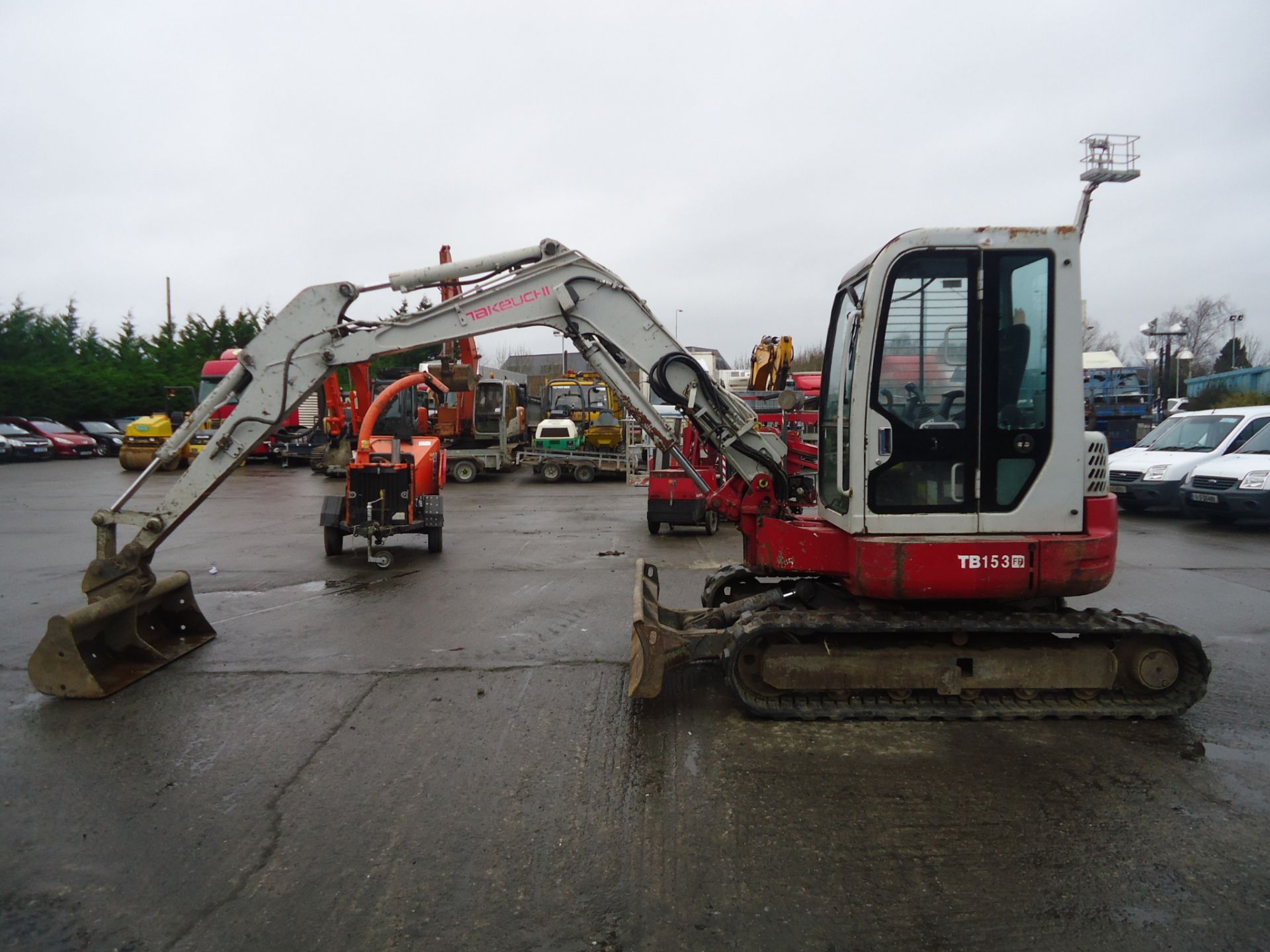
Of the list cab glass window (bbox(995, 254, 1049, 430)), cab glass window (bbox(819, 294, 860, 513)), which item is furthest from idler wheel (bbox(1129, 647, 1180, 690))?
cab glass window (bbox(819, 294, 860, 513))

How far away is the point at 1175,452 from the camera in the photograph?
14.4 m

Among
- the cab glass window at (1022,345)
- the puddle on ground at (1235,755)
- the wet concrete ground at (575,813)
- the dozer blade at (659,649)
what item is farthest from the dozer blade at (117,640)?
the puddle on ground at (1235,755)

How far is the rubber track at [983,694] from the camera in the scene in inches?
180

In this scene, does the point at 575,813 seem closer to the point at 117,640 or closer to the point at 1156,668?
the point at 1156,668

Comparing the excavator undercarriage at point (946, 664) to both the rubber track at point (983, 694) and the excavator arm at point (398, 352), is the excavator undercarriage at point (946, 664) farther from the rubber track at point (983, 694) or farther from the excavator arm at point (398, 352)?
the excavator arm at point (398, 352)

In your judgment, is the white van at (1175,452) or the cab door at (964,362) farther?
the white van at (1175,452)

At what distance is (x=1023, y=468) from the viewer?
4668mm

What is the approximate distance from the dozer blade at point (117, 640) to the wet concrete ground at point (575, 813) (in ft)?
0.59

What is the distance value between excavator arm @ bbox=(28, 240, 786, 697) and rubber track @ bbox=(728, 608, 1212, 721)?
1.31 metres

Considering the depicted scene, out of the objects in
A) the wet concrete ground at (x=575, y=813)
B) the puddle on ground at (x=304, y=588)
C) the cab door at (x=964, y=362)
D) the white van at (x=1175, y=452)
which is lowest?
the wet concrete ground at (x=575, y=813)

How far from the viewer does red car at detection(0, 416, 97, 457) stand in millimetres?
31281

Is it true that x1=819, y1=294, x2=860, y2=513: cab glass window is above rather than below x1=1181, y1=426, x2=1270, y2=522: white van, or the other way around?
above

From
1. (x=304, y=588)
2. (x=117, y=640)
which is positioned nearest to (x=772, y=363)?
(x=304, y=588)

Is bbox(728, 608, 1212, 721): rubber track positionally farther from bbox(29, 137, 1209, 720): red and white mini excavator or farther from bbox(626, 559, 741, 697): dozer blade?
bbox(626, 559, 741, 697): dozer blade
